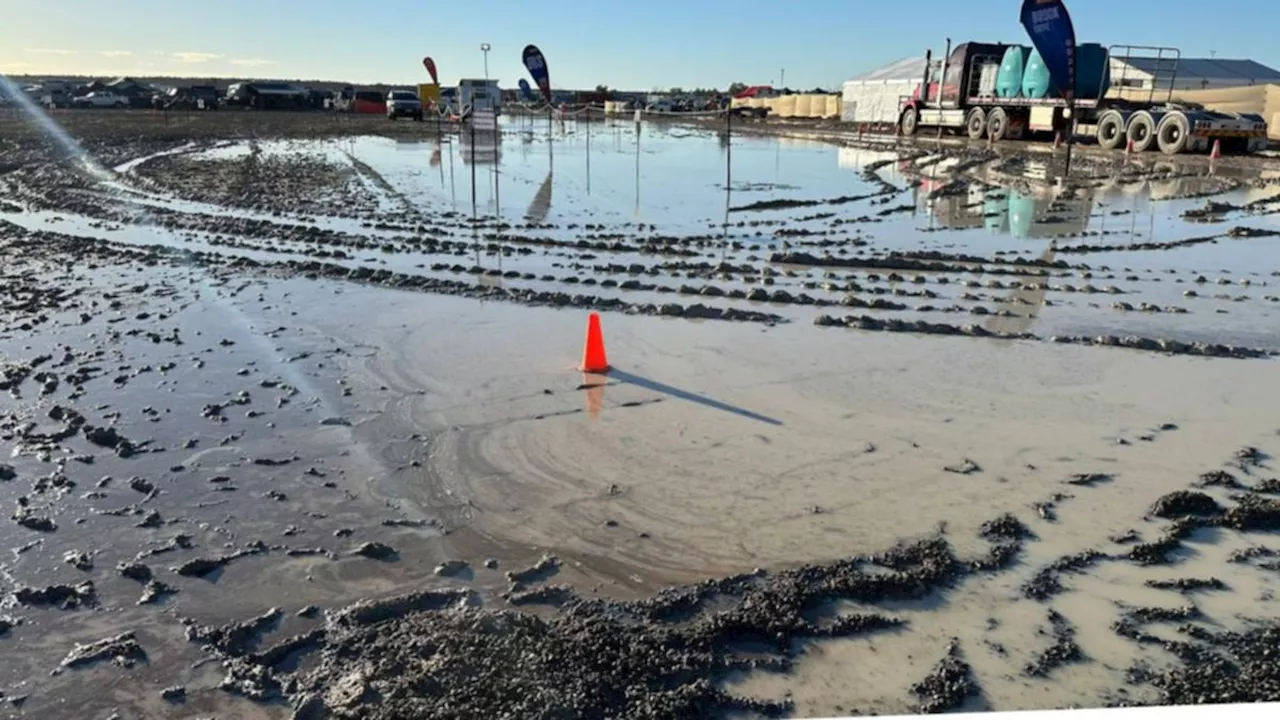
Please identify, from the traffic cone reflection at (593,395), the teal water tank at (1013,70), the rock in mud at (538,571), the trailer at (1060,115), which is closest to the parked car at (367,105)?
the trailer at (1060,115)

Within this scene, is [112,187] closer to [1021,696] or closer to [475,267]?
[475,267]

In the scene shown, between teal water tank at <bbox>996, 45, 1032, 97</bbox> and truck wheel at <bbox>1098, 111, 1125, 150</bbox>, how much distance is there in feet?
11.9

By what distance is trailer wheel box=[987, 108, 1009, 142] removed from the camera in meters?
29.6

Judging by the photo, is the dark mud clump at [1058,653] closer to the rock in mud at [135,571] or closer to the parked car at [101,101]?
the rock in mud at [135,571]

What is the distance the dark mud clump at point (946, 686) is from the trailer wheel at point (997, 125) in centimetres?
3023

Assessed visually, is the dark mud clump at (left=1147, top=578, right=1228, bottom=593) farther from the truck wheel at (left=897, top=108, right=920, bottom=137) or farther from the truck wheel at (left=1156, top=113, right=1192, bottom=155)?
the truck wheel at (left=897, top=108, right=920, bottom=137)

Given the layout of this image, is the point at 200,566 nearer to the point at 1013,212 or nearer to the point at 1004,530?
the point at 1004,530

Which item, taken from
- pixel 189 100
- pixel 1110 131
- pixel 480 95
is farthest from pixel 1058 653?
pixel 189 100

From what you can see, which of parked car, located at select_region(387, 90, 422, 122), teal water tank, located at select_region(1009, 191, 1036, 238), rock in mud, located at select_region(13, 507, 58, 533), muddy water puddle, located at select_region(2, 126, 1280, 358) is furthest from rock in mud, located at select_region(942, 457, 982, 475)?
parked car, located at select_region(387, 90, 422, 122)

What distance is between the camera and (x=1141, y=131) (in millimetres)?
24234

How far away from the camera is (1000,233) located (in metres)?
12.4

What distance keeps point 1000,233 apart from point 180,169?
18.6 m

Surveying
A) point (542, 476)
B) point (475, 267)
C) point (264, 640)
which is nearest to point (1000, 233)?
point (475, 267)

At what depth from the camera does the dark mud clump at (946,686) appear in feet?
9.71
